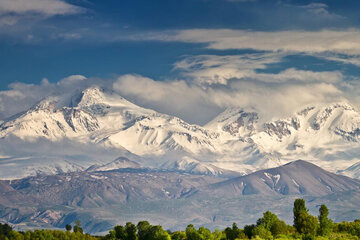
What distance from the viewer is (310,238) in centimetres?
17862

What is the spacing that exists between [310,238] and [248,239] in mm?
24005

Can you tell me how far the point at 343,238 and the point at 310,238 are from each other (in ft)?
27.5

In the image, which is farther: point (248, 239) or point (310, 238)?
point (248, 239)

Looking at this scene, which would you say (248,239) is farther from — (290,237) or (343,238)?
(343,238)

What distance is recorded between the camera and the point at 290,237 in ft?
614

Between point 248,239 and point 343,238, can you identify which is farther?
point 248,239

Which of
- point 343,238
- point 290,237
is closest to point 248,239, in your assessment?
point 290,237

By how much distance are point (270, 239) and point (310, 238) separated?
1023 centimetres

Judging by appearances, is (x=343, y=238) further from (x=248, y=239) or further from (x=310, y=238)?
(x=248, y=239)

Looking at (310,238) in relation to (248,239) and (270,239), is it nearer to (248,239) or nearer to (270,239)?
(270,239)

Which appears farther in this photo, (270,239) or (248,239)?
(248,239)

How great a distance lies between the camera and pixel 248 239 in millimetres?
198500

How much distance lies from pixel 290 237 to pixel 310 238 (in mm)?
9159

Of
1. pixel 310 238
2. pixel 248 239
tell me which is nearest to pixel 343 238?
pixel 310 238
